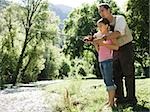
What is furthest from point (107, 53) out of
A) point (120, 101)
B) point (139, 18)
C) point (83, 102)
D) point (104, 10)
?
point (139, 18)

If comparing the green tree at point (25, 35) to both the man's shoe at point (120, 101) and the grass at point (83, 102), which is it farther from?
the man's shoe at point (120, 101)

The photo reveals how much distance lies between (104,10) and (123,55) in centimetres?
89

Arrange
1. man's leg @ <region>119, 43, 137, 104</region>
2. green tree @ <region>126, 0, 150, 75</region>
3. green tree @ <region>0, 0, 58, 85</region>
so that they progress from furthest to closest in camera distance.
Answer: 1. green tree @ <region>0, 0, 58, 85</region>
2. green tree @ <region>126, 0, 150, 75</region>
3. man's leg @ <region>119, 43, 137, 104</region>

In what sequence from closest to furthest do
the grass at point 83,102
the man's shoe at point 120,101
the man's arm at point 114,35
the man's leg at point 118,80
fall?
the man's arm at point 114,35 → the grass at point 83,102 → the man's shoe at point 120,101 → the man's leg at point 118,80

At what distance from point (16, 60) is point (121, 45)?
1764 inches

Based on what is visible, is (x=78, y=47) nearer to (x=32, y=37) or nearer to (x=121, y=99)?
(x=32, y=37)

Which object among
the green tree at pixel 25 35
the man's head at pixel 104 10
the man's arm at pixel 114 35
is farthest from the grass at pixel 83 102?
the green tree at pixel 25 35

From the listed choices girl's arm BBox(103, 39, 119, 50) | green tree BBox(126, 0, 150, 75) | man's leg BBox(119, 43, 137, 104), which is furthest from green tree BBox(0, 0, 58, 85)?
girl's arm BBox(103, 39, 119, 50)

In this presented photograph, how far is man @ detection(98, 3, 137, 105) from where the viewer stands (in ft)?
23.6

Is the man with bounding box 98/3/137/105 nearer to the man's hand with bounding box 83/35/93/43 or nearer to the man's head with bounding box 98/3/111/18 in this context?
the man's head with bounding box 98/3/111/18

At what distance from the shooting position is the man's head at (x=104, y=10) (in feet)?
23.5

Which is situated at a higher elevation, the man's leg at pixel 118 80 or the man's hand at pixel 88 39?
the man's hand at pixel 88 39

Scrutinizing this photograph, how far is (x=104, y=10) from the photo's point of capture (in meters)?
7.22

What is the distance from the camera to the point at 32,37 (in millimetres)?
47188
